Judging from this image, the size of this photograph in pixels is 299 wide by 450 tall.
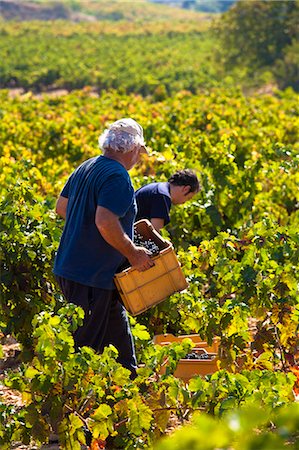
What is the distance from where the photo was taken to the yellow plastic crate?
15.7 ft

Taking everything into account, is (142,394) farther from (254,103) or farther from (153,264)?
(254,103)

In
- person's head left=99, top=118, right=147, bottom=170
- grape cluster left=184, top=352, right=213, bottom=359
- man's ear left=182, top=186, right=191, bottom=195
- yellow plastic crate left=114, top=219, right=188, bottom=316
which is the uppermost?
person's head left=99, top=118, right=147, bottom=170

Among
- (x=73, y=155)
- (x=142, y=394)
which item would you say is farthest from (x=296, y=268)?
(x=73, y=155)

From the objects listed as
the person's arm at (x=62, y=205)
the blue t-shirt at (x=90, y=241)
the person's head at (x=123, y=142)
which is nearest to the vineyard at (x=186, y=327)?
the blue t-shirt at (x=90, y=241)

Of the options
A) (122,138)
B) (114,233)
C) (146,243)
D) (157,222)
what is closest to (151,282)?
(146,243)

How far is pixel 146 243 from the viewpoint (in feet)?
16.9

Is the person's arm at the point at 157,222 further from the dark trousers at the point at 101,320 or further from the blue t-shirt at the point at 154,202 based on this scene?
the dark trousers at the point at 101,320

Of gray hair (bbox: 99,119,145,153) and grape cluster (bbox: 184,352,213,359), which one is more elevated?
gray hair (bbox: 99,119,145,153)

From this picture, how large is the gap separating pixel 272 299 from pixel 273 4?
3508cm

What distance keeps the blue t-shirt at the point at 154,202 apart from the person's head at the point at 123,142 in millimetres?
909

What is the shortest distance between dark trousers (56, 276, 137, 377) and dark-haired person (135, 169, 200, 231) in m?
0.88

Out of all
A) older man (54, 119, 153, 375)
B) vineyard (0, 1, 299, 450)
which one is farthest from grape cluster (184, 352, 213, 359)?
older man (54, 119, 153, 375)

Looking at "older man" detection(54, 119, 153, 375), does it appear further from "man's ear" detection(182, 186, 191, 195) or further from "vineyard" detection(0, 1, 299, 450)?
"man's ear" detection(182, 186, 191, 195)

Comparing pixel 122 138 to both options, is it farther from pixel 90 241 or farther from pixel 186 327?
pixel 186 327
